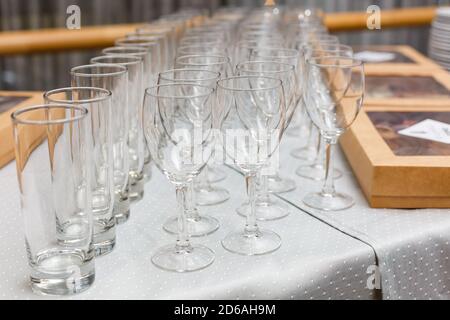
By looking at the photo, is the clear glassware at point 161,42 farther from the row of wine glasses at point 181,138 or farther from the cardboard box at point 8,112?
the cardboard box at point 8,112

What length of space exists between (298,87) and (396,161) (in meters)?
0.21

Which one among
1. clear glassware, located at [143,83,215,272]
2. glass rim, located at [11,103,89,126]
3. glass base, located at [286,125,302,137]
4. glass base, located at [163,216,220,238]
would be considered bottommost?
glass base, located at [163,216,220,238]

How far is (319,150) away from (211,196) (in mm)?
285

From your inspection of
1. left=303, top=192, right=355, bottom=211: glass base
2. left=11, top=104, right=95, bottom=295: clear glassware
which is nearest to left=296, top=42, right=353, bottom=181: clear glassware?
left=303, top=192, right=355, bottom=211: glass base

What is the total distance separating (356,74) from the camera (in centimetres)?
107

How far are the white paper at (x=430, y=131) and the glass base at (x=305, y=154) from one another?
0.19 metres

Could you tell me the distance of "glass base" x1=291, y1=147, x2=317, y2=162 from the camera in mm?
1329

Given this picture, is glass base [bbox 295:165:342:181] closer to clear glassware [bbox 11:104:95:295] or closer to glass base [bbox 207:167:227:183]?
glass base [bbox 207:167:227:183]

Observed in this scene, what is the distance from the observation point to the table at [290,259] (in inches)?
32.7

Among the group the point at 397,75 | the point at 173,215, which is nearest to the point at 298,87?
the point at 173,215

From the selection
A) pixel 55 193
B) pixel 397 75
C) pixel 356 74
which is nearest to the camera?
pixel 55 193

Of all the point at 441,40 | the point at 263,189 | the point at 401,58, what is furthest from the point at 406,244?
the point at 441,40

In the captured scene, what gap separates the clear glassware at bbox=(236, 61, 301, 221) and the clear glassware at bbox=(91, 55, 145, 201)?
6.4 inches

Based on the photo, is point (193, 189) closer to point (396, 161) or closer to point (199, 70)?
point (199, 70)
